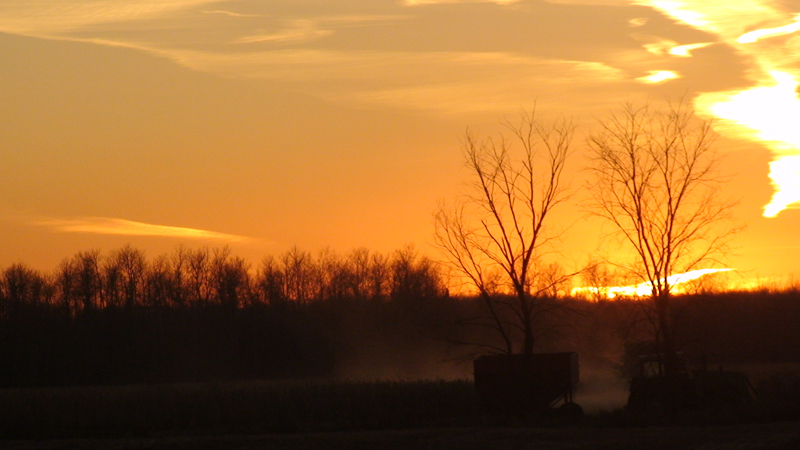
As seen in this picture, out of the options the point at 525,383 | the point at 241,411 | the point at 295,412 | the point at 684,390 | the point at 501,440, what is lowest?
the point at 501,440

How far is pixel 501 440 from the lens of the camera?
2205 centimetres

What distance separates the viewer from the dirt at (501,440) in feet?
65.4

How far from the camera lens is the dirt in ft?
65.4

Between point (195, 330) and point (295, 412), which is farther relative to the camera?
point (195, 330)

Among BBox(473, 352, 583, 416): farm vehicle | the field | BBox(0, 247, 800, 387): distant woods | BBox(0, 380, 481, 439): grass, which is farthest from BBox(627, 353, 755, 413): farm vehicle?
BBox(0, 247, 800, 387): distant woods

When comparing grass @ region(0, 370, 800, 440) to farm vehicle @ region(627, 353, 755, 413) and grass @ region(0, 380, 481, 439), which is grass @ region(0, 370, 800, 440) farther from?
farm vehicle @ region(627, 353, 755, 413)

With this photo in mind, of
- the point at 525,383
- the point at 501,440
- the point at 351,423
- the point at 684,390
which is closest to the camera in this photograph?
the point at 501,440

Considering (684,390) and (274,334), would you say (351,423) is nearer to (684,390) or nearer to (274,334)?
(684,390)

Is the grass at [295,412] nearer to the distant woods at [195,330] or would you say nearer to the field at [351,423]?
the field at [351,423]

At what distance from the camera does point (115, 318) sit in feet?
273

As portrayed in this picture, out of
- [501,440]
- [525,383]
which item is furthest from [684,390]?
[501,440]

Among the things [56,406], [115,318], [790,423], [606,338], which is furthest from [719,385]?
[115,318]

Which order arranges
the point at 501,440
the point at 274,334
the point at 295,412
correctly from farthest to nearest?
the point at 274,334 < the point at 295,412 < the point at 501,440

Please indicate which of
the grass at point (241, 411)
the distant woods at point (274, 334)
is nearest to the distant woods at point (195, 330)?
the distant woods at point (274, 334)
